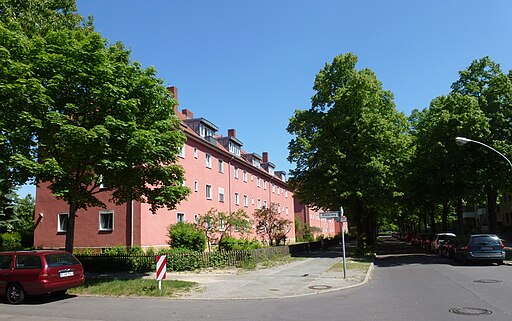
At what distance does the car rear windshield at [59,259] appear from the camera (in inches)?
487

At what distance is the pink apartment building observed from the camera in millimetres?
26406

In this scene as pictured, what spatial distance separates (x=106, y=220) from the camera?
88.9ft

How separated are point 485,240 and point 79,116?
19708 mm

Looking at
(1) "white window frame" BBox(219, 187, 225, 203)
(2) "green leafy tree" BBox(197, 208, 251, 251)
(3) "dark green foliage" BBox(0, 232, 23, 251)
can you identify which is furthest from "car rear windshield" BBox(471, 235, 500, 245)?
(3) "dark green foliage" BBox(0, 232, 23, 251)

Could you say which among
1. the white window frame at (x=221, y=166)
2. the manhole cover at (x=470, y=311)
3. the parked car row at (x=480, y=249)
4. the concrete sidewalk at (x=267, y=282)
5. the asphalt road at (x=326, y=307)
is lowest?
the concrete sidewalk at (x=267, y=282)

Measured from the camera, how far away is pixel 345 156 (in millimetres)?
29031

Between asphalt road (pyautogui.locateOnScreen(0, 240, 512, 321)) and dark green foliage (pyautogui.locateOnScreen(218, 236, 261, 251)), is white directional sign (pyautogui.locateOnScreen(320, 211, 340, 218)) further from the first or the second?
dark green foliage (pyautogui.locateOnScreen(218, 236, 261, 251))

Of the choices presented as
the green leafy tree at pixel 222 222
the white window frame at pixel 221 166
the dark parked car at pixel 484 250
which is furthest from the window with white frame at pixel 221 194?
the dark parked car at pixel 484 250

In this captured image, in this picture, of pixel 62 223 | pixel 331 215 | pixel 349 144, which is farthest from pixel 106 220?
pixel 349 144

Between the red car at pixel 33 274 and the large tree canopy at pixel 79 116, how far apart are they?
289 centimetres

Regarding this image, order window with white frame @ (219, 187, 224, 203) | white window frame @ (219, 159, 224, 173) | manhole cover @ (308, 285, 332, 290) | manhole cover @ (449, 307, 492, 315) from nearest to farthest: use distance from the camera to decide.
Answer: manhole cover @ (449, 307, 492, 315) < manhole cover @ (308, 285, 332, 290) < window with white frame @ (219, 187, 224, 203) < white window frame @ (219, 159, 224, 173)

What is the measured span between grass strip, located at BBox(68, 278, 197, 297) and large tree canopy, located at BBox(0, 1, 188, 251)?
3243 mm

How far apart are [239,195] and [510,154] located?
2534 centimetres

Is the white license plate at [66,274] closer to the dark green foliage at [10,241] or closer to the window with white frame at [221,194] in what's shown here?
the dark green foliage at [10,241]
